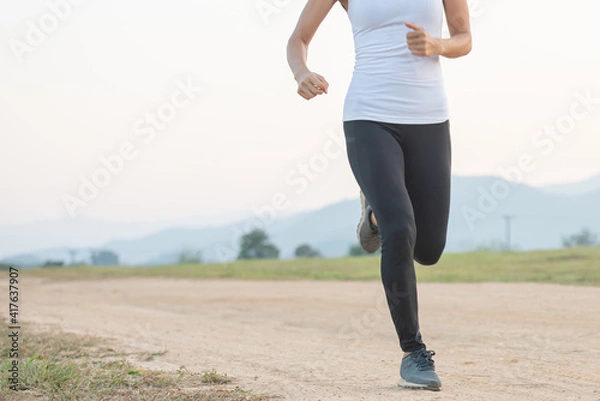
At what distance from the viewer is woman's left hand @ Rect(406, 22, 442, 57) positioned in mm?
3775

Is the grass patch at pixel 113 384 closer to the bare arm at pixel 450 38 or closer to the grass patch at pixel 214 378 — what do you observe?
the grass patch at pixel 214 378

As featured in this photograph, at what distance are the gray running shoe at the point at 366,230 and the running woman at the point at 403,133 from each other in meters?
0.36

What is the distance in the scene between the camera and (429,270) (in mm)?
14477

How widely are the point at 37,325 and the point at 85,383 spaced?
395 centimetres

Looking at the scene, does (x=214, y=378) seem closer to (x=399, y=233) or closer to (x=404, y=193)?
(x=399, y=233)

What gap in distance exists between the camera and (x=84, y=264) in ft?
70.6

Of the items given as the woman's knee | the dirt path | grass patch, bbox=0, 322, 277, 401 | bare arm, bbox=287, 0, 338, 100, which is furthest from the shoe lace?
bare arm, bbox=287, 0, 338, 100

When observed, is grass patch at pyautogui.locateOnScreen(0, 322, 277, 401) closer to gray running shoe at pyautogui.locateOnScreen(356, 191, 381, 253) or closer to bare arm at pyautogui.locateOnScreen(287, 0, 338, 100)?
gray running shoe at pyautogui.locateOnScreen(356, 191, 381, 253)

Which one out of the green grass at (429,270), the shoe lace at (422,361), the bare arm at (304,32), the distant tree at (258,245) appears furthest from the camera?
the distant tree at (258,245)

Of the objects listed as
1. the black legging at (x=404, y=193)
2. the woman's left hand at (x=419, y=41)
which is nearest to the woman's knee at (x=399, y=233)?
the black legging at (x=404, y=193)

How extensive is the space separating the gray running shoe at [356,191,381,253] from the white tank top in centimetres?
59

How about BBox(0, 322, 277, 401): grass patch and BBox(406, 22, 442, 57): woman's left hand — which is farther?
BBox(0, 322, 277, 401): grass patch

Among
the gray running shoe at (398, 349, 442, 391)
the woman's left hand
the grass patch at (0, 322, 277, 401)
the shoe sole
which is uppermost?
the woman's left hand

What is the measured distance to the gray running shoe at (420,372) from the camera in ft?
12.7
